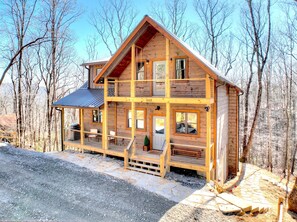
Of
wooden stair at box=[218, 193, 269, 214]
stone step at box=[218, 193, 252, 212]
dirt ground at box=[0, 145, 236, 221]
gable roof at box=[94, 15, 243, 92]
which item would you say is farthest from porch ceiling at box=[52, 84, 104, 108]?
wooden stair at box=[218, 193, 269, 214]

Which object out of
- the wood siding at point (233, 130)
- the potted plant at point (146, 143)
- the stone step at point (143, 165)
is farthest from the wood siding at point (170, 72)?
the wood siding at point (233, 130)

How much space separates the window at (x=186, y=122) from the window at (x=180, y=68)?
204cm

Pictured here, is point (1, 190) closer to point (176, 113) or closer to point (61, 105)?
point (61, 105)

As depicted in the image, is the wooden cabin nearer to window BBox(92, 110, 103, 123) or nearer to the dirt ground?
window BBox(92, 110, 103, 123)

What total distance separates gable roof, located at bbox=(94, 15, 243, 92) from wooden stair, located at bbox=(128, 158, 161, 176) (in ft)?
16.9

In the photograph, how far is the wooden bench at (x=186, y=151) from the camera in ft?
36.0

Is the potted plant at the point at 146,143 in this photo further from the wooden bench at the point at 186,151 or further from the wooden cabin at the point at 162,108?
the wooden bench at the point at 186,151

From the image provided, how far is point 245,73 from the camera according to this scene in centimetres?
2808

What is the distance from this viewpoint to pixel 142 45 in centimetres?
1223

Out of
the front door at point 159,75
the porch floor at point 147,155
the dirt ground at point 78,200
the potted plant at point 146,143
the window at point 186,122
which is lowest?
the dirt ground at point 78,200

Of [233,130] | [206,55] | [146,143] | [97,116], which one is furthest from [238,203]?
[206,55]

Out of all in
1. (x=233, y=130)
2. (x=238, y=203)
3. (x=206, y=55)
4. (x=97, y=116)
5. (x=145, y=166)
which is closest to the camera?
(x=238, y=203)

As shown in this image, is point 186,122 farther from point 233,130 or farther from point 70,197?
point 70,197

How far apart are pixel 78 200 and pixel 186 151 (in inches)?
234
